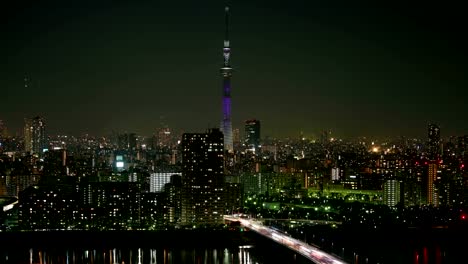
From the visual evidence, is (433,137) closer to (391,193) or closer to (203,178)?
(391,193)

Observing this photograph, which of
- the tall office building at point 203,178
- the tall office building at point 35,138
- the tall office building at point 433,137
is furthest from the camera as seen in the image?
the tall office building at point 433,137

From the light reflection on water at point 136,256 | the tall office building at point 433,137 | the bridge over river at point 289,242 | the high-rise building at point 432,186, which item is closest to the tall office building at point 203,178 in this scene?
the bridge over river at point 289,242

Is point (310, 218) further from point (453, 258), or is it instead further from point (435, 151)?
point (435, 151)

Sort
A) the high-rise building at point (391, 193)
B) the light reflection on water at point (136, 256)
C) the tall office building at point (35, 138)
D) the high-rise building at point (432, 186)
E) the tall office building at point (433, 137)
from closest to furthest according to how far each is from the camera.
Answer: the light reflection on water at point (136, 256), the high-rise building at point (432, 186), the high-rise building at point (391, 193), the tall office building at point (35, 138), the tall office building at point (433, 137)

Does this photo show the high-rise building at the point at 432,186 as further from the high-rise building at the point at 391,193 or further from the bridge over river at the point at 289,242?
the bridge over river at the point at 289,242

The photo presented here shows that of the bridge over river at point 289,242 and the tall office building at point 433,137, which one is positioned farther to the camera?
the tall office building at point 433,137

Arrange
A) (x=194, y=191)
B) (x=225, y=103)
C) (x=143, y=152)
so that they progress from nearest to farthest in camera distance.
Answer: (x=194, y=191)
(x=225, y=103)
(x=143, y=152)

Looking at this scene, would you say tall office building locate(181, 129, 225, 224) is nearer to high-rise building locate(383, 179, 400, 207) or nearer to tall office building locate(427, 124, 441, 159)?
high-rise building locate(383, 179, 400, 207)

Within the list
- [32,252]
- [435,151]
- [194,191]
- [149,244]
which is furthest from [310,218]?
[435,151]
